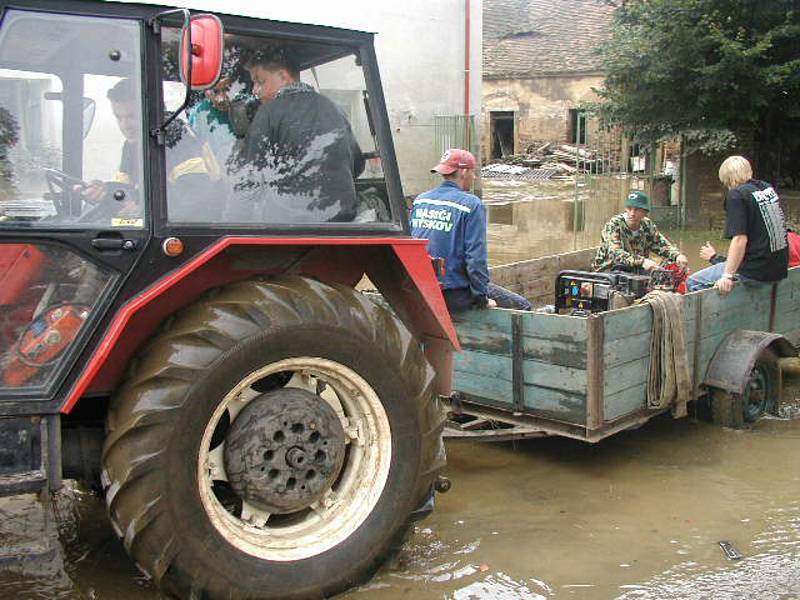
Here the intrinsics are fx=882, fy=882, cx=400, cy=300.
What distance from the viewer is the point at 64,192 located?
304 centimetres

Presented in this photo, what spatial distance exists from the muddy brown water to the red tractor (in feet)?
1.36

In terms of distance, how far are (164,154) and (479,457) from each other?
9.06ft

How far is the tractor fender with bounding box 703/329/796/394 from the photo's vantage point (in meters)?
5.31

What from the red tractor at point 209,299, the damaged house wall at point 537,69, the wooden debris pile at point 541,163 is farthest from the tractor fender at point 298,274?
the damaged house wall at point 537,69

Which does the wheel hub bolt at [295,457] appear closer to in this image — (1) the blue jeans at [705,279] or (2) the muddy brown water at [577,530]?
(2) the muddy brown water at [577,530]

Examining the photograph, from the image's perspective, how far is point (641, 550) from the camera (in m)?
3.91

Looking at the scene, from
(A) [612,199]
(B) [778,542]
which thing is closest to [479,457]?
(B) [778,542]

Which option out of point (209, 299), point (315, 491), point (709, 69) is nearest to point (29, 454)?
point (209, 299)

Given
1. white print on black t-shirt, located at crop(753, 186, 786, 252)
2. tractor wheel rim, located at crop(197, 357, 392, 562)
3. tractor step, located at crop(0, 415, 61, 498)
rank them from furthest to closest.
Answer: white print on black t-shirt, located at crop(753, 186, 786, 252) → tractor wheel rim, located at crop(197, 357, 392, 562) → tractor step, located at crop(0, 415, 61, 498)

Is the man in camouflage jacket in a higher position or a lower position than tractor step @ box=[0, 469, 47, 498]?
higher

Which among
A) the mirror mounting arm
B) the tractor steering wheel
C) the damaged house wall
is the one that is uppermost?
the damaged house wall

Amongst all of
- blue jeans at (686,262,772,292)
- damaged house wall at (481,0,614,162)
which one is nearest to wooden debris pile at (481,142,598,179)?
damaged house wall at (481,0,614,162)

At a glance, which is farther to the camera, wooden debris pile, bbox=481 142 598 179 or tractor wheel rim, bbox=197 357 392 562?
wooden debris pile, bbox=481 142 598 179

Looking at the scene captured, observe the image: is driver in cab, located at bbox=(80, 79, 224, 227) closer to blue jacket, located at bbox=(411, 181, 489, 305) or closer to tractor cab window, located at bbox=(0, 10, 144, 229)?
tractor cab window, located at bbox=(0, 10, 144, 229)
